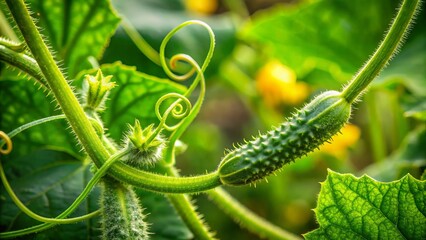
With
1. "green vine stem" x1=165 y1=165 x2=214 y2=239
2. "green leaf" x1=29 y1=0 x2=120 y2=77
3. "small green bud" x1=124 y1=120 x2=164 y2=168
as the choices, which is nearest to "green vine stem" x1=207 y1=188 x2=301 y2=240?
"green vine stem" x1=165 y1=165 x2=214 y2=239

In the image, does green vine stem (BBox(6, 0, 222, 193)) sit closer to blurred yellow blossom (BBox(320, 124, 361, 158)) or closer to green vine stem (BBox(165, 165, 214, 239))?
green vine stem (BBox(165, 165, 214, 239))

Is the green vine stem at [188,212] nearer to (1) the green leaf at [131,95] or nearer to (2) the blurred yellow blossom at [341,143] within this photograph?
(1) the green leaf at [131,95]

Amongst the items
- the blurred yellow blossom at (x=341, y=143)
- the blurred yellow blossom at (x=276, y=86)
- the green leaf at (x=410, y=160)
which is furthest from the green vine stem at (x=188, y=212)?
the blurred yellow blossom at (x=276, y=86)

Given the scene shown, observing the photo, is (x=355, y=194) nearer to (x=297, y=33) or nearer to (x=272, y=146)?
(x=272, y=146)

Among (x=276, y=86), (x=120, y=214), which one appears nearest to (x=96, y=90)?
(x=120, y=214)

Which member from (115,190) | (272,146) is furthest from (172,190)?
(272,146)

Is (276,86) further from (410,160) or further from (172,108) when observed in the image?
(172,108)

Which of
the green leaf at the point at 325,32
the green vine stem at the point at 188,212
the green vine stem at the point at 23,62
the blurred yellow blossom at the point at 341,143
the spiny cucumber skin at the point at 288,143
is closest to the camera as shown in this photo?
the spiny cucumber skin at the point at 288,143
